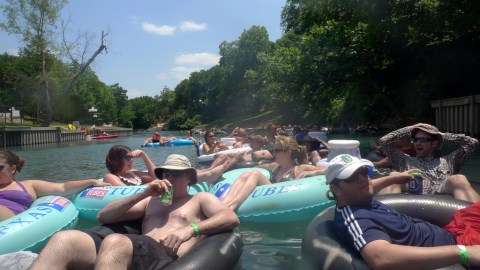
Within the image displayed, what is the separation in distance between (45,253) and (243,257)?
1850mm

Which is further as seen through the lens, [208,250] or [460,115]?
[460,115]

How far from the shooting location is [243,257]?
12.3ft

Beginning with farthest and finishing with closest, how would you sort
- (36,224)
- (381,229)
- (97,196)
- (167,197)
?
1. (97,196)
2. (36,224)
3. (167,197)
4. (381,229)

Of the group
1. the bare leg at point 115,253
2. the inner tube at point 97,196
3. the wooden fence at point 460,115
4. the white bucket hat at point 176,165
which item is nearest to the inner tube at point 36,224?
the inner tube at point 97,196

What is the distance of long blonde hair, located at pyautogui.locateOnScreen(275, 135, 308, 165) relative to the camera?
16.2ft

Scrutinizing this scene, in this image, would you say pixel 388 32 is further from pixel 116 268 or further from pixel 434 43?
pixel 116 268

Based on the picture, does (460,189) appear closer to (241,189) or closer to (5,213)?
(241,189)

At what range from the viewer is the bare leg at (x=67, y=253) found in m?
2.29

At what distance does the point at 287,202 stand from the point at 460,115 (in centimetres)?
1175

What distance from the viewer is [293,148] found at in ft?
16.5

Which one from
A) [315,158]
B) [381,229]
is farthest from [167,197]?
[315,158]

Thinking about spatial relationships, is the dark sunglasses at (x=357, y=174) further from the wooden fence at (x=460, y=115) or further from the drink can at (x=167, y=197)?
the wooden fence at (x=460, y=115)

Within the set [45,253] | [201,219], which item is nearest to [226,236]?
[201,219]

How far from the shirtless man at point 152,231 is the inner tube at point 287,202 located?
1.43 m
